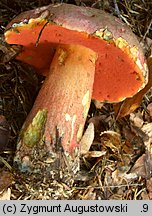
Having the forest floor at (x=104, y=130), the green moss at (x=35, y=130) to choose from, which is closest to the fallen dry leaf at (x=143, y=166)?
the forest floor at (x=104, y=130)

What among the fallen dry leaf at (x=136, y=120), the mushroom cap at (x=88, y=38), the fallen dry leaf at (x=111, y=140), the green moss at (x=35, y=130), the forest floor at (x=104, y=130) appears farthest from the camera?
the fallen dry leaf at (x=136, y=120)

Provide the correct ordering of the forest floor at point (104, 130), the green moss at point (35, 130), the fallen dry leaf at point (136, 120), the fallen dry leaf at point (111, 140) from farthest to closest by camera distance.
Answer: the fallen dry leaf at point (136, 120) < the fallen dry leaf at point (111, 140) < the forest floor at point (104, 130) < the green moss at point (35, 130)

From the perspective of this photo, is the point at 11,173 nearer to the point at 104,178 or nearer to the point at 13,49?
the point at 104,178

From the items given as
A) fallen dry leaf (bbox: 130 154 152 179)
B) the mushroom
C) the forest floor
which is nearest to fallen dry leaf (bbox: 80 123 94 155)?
the forest floor

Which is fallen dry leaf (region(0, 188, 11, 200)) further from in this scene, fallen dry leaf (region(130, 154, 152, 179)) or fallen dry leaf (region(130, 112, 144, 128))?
fallen dry leaf (region(130, 112, 144, 128))

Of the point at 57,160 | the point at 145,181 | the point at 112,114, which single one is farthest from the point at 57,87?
→ the point at 145,181

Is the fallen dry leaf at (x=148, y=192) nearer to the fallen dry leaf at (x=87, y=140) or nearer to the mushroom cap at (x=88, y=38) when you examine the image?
the fallen dry leaf at (x=87, y=140)

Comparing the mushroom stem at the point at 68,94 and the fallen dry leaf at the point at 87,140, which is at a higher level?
the mushroom stem at the point at 68,94
